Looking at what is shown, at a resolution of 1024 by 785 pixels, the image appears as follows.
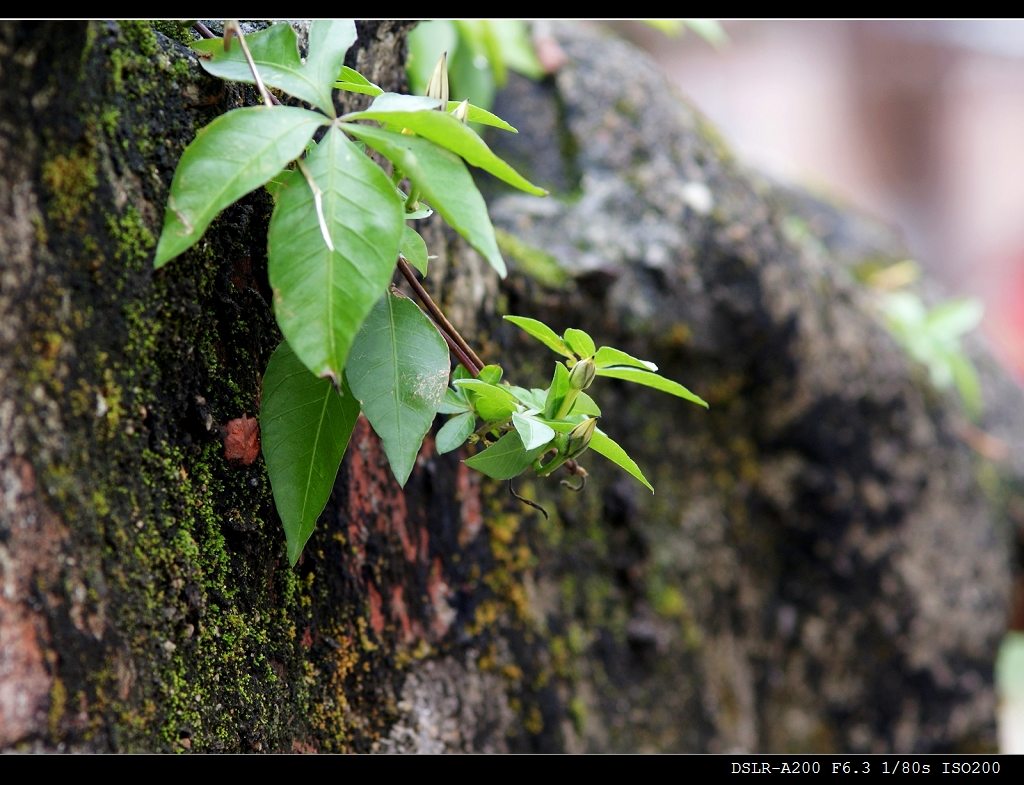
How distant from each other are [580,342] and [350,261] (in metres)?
0.22

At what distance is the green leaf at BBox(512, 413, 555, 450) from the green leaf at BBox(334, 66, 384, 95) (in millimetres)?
284

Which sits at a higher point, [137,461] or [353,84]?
[353,84]

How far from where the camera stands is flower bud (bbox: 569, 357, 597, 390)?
28.6 inches

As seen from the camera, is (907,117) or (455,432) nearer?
(455,432)

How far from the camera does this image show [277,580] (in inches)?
32.0

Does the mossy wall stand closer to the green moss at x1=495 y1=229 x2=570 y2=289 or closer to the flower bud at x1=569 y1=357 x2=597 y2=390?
the flower bud at x1=569 y1=357 x2=597 y2=390

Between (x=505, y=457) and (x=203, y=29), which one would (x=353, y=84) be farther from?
(x=505, y=457)

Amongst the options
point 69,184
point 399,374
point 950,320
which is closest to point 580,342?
point 399,374

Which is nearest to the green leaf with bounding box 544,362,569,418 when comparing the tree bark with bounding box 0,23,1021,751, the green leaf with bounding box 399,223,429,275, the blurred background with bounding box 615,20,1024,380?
the green leaf with bounding box 399,223,429,275

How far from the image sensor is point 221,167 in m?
0.61

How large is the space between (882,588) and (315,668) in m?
1.49

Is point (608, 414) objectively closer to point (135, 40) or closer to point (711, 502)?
point (711, 502)

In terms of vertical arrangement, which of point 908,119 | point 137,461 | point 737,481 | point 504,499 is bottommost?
point 908,119

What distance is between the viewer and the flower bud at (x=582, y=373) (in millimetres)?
728
